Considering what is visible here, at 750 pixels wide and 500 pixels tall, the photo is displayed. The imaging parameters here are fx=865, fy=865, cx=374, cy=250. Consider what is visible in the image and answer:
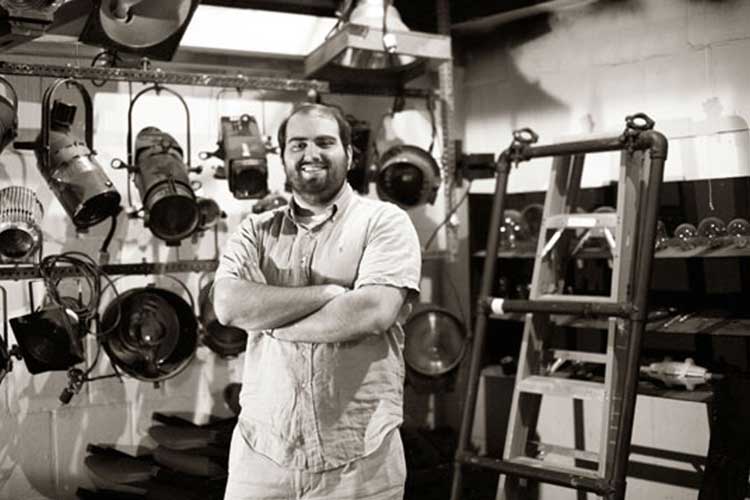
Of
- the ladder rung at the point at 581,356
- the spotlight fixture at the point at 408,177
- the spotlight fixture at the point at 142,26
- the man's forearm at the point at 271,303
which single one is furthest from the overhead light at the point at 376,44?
the man's forearm at the point at 271,303

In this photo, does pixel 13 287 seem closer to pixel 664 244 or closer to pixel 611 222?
pixel 611 222

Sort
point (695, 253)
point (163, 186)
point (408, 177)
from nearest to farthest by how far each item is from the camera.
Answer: point (695, 253) → point (163, 186) → point (408, 177)

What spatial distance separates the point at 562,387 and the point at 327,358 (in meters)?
1.38

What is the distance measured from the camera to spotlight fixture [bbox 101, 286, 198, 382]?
11.9 ft

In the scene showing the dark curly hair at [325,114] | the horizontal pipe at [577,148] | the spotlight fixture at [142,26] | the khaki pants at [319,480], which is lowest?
the khaki pants at [319,480]

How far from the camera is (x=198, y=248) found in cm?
417

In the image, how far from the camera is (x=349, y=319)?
233cm

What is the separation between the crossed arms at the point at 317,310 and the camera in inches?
91.8

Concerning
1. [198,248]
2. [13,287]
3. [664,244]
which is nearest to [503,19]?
[664,244]

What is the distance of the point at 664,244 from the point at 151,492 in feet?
7.70

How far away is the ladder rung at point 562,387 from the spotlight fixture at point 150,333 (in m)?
1.44

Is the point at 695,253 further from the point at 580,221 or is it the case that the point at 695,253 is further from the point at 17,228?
the point at 17,228

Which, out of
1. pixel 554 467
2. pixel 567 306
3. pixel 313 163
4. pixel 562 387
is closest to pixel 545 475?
pixel 554 467

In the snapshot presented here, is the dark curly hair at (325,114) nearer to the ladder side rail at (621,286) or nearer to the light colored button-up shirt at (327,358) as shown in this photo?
the light colored button-up shirt at (327,358)
